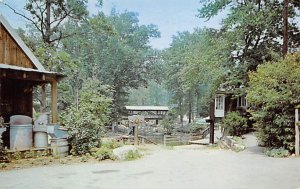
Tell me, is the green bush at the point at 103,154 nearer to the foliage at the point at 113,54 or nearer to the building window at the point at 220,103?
the foliage at the point at 113,54

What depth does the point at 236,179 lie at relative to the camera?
4809 mm

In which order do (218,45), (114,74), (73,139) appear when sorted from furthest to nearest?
(114,74) → (218,45) → (73,139)

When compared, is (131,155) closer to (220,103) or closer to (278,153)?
(278,153)

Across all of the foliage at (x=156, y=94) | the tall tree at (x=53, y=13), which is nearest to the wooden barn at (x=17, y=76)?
the tall tree at (x=53, y=13)

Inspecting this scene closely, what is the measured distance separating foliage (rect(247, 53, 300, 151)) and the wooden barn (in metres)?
Answer: 4.90

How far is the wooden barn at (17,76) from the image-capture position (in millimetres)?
7509

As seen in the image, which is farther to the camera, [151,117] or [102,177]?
[151,117]

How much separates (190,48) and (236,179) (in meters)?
4.81

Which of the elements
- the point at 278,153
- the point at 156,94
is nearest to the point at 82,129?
the point at 278,153

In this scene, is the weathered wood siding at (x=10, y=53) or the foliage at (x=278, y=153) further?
the weathered wood siding at (x=10, y=53)

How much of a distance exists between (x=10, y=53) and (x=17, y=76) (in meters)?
1.11

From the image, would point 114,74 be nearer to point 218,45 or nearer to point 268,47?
point 218,45

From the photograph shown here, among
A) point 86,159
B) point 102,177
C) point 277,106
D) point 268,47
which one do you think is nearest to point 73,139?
point 86,159

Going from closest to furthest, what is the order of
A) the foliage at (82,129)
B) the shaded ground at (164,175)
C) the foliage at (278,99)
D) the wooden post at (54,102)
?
the shaded ground at (164,175)
the foliage at (82,129)
the foliage at (278,99)
the wooden post at (54,102)
